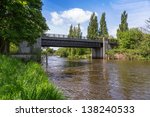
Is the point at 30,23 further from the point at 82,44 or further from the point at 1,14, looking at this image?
the point at 82,44

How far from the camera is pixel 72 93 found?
58.7 ft

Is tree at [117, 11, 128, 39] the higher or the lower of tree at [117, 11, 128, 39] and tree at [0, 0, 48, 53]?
the higher

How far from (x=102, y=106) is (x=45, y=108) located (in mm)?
1436

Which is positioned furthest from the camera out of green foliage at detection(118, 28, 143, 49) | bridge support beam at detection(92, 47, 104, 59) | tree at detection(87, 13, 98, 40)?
tree at detection(87, 13, 98, 40)

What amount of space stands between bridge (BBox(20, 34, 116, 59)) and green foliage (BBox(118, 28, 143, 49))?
A: 572cm

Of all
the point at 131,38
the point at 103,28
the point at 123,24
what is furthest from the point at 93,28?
the point at 131,38

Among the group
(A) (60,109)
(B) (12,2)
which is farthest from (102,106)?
(B) (12,2)

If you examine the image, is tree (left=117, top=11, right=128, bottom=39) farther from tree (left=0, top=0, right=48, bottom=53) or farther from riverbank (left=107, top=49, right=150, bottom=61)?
tree (left=0, top=0, right=48, bottom=53)

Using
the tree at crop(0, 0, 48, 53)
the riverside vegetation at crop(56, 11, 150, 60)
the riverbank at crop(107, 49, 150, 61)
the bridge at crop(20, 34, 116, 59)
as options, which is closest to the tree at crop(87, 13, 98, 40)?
the riverside vegetation at crop(56, 11, 150, 60)

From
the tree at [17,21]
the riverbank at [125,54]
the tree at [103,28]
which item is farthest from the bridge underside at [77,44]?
the tree at [17,21]

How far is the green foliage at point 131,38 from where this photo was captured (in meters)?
92.6

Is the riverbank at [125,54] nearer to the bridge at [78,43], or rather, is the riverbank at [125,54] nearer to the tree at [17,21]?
the bridge at [78,43]

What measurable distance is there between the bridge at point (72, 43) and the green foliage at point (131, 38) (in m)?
5.72

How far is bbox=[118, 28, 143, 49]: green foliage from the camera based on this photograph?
92.6 m
